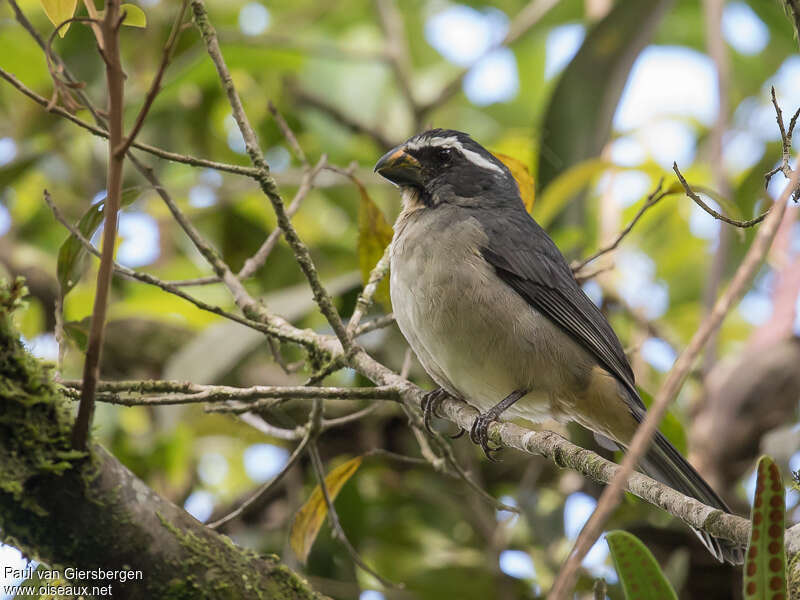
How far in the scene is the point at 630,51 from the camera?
197 inches

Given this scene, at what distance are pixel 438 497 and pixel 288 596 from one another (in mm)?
2318

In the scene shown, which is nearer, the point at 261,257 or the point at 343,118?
the point at 261,257

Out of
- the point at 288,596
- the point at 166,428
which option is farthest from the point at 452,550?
the point at 288,596

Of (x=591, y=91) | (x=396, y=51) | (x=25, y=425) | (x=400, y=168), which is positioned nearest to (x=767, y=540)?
(x=25, y=425)

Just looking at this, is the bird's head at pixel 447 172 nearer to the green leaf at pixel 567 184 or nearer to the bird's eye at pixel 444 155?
the bird's eye at pixel 444 155

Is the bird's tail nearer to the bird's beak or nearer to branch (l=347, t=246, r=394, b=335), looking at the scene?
branch (l=347, t=246, r=394, b=335)

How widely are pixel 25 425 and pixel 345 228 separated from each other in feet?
14.8

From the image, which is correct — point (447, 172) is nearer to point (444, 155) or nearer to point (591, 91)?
point (444, 155)

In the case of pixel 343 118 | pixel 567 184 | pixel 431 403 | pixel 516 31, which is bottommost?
pixel 431 403

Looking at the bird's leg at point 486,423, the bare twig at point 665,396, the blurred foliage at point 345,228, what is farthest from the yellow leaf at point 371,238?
the bare twig at point 665,396

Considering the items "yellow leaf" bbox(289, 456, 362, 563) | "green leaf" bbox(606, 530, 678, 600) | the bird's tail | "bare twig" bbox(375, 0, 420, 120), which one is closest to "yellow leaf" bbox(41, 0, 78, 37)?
"yellow leaf" bbox(289, 456, 362, 563)

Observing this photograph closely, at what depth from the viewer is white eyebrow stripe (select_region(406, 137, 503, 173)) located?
4.18m

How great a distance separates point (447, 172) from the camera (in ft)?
13.9

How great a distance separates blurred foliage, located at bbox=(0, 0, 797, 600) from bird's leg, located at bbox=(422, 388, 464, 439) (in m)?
0.45
